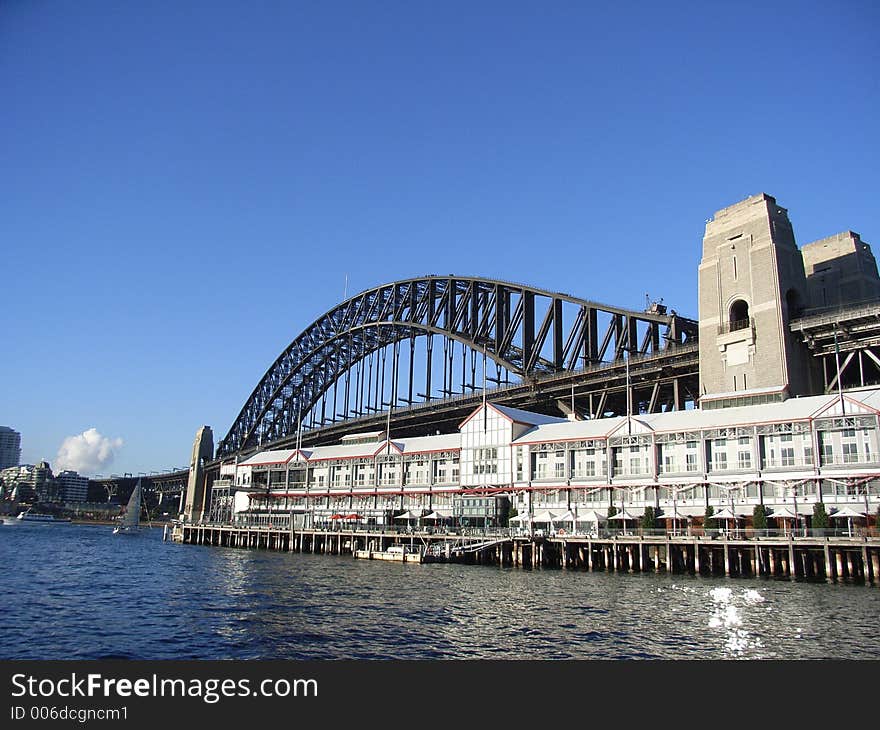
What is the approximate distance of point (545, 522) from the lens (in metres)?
72.2

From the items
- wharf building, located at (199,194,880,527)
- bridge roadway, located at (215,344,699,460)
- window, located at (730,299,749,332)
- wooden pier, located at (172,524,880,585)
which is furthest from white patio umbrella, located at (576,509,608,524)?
window, located at (730,299,749,332)

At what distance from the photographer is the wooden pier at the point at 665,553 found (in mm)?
51969

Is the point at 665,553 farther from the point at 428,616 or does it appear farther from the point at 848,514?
the point at 428,616

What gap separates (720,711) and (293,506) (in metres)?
97.9

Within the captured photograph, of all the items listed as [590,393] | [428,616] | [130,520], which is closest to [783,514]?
[428,616]

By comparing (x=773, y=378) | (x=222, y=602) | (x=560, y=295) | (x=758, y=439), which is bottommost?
(x=222, y=602)

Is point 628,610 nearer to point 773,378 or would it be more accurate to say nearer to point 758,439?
point 758,439

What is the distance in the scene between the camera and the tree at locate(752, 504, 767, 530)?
5634 centimetres

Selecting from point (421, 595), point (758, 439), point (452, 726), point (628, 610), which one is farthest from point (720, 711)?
point (758, 439)

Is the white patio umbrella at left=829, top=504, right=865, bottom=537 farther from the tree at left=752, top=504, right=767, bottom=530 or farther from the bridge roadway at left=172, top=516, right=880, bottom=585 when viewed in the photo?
the tree at left=752, top=504, right=767, bottom=530

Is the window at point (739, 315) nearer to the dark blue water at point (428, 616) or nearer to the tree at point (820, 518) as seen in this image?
the tree at point (820, 518)

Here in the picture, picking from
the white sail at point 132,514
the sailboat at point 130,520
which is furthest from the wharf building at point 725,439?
the white sail at point 132,514

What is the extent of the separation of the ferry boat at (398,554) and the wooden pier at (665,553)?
77cm

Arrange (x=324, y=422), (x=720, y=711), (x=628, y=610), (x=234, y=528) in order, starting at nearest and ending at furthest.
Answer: (x=720, y=711)
(x=628, y=610)
(x=234, y=528)
(x=324, y=422)
